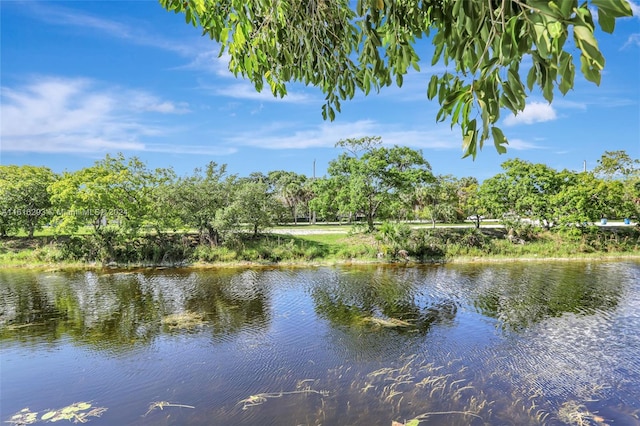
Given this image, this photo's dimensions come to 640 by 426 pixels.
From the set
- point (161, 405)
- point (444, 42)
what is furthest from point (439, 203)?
point (444, 42)

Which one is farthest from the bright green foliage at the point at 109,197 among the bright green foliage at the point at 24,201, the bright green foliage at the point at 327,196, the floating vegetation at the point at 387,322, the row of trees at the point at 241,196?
the floating vegetation at the point at 387,322

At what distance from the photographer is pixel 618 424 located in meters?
6.52

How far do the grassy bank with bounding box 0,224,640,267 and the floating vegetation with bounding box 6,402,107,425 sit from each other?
1614cm

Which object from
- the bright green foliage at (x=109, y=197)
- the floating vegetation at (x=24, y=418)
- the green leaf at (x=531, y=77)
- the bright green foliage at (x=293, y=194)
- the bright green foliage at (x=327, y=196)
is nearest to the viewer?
the green leaf at (x=531, y=77)

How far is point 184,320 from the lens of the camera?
1259 cm

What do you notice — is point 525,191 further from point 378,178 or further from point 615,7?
point 615,7

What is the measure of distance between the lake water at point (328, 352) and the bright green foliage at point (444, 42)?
20.4 feet

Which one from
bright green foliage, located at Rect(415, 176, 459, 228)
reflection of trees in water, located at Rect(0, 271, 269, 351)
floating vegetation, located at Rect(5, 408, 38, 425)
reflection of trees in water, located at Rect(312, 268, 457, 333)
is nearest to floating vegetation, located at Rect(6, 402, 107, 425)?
floating vegetation, located at Rect(5, 408, 38, 425)

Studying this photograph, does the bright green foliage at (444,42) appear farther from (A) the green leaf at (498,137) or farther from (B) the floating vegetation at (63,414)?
(B) the floating vegetation at (63,414)

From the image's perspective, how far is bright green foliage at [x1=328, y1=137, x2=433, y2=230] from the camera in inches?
1053

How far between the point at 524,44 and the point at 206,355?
1015cm

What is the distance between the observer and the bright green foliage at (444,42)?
4.65ft

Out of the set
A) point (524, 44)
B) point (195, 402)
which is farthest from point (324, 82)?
point (195, 402)

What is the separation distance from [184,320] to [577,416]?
11257 millimetres
